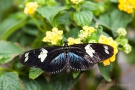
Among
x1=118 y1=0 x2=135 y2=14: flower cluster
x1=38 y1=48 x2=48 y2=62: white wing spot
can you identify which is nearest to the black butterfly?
x1=38 y1=48 x2=48 y2=62: white wing spot

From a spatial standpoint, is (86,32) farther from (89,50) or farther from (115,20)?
(115,20)

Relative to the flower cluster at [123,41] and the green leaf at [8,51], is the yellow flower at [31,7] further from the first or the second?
the flower cluster at [123,41]

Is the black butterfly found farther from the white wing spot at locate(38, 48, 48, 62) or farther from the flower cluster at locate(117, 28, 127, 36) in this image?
the flower cluster at locate(117, 28, 127, 36)

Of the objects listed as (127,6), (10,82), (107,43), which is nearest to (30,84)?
(10,82)

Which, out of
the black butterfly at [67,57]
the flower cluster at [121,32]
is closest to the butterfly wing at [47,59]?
the black butterfly at [67,57]

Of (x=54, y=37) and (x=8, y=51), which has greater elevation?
(x=54, y=37)
